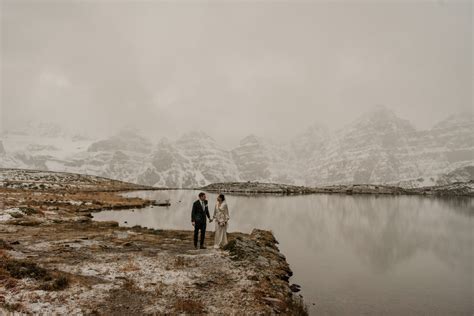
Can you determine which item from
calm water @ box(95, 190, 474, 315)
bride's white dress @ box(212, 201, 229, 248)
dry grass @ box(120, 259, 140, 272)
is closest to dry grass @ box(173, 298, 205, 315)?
dry grass @ box(120, 259, 140, 272)

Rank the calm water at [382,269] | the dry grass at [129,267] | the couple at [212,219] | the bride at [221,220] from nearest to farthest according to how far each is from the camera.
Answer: the dry grass at [129,267], the calm water at [382,269], the couple at [212,219], the bride at [221,220]

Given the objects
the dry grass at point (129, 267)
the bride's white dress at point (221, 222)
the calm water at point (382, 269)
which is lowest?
the calm water at point (382, 269)

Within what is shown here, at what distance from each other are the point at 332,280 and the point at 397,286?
483 centimetres

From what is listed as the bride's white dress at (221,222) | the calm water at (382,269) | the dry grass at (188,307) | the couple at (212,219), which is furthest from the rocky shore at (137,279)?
the calm water at (382,269)

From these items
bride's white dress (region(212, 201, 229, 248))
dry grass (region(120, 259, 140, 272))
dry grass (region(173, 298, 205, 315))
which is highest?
bride's white dress (region(212, 201, 229, 248))

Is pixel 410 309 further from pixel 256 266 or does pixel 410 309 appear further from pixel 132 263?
pixel 132 263

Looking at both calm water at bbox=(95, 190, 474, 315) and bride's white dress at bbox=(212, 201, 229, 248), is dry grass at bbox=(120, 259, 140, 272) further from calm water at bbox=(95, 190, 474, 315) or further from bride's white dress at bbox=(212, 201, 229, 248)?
calm water at bbox=(95, 190, 474, 315)

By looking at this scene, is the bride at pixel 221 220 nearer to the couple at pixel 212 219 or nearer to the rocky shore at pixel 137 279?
the couple at pixel 212 219

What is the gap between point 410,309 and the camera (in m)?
21.2

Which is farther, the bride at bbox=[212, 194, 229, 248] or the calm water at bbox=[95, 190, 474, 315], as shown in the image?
the bride at bbox=[212, 194, 229, 248]

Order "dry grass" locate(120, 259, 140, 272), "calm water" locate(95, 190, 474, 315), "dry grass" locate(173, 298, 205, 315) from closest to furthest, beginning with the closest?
"dry grass" locate(173, 298, 205, 315)
"dry grass" locate(120, 259, 140, 272)
"calm water" locate(95, 190, 474, 315)

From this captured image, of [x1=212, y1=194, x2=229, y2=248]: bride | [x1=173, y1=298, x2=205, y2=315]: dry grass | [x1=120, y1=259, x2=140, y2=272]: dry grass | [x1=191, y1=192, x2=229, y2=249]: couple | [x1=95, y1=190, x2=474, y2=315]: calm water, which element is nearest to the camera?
[x1=173, y1=298, x2=205, y2=315]: dry grass

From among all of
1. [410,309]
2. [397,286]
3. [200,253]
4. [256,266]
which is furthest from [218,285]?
[397,286]

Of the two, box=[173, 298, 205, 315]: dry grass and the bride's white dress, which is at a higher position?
the bride's white dress
